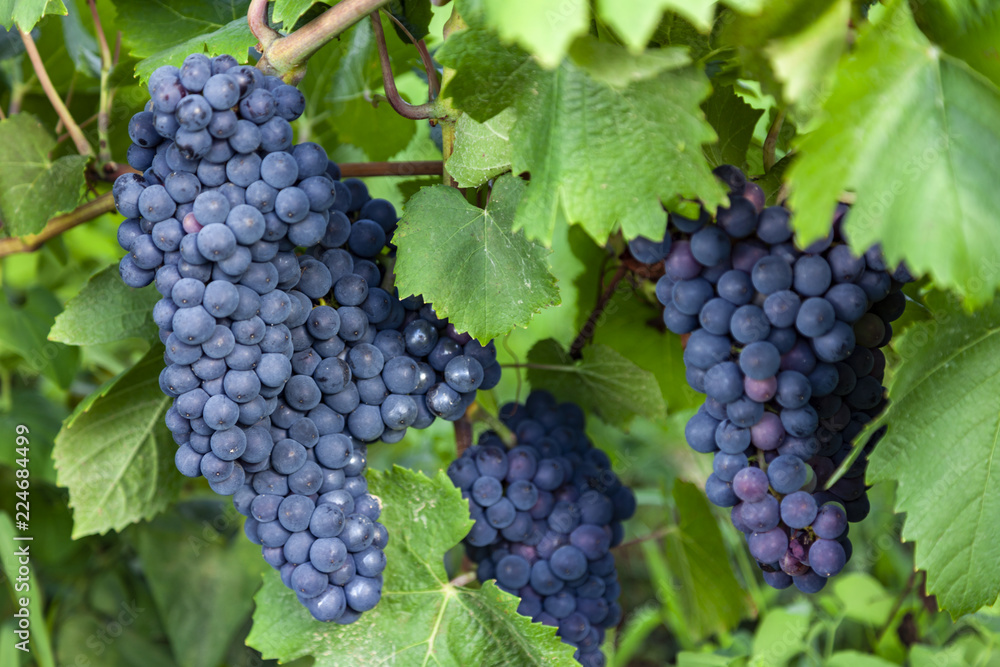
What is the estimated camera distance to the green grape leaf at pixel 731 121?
0.73 m

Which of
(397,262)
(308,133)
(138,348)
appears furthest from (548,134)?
(138,348)

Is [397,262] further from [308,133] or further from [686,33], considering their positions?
[308,133]

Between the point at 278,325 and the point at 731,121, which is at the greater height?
the point at 731,121

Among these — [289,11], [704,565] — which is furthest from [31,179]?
[704,565]

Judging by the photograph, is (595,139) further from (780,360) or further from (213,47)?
(213,47)

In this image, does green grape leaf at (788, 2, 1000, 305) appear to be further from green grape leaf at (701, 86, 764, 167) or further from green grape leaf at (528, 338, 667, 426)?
green grape leaf at (528, 338, 667, 426)

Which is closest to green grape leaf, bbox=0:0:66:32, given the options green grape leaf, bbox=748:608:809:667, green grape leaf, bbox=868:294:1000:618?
green grape leaf, bbox=868:294:1000:618

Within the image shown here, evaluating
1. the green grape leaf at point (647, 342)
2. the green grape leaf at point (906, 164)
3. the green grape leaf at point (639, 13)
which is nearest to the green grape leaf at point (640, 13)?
the green grape leaf at point (639, 13)

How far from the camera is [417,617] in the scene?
33.0 inches

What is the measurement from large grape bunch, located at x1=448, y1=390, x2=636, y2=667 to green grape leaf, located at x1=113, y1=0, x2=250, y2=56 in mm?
590

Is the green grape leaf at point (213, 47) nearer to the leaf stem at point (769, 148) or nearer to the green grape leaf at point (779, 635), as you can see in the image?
the leaf stem at point (769, 148)

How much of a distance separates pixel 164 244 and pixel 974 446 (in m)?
0.70

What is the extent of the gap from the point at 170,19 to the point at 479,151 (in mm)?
436

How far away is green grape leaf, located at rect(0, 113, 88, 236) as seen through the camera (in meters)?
0.89
